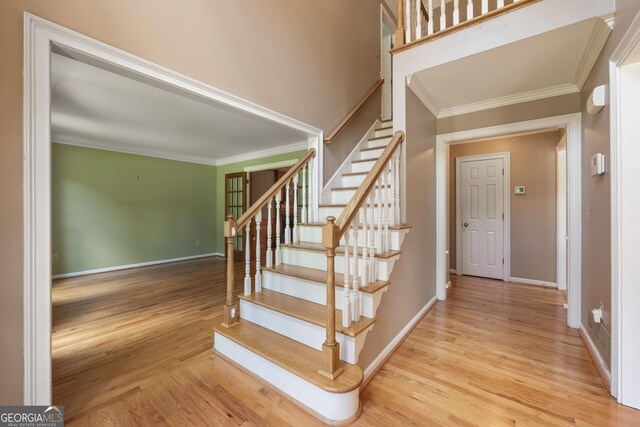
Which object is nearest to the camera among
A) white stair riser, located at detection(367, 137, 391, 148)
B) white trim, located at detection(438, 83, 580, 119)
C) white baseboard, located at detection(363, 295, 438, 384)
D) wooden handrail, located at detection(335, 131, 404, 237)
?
wooden handrail, located at detection(335, 131, 404, 237)

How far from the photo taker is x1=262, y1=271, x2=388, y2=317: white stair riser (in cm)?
179

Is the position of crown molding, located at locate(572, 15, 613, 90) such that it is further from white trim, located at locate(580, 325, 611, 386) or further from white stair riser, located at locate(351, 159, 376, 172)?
white trim, located at locate(580, 325, 611, 386)

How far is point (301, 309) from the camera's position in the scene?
193cm

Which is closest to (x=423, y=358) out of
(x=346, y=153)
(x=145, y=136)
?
(x=346, y=153)

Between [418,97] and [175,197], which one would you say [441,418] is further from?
[175,197]

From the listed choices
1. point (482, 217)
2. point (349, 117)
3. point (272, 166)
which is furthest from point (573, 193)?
point (272, 166)

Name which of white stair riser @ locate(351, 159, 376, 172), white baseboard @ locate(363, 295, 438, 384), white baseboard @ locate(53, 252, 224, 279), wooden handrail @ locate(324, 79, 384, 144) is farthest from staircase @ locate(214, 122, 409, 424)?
white baseboard @ locate(53, 252, 224, 279)

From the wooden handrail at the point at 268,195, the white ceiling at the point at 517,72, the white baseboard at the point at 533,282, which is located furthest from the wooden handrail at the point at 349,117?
the white baseboard at the point at 533,282

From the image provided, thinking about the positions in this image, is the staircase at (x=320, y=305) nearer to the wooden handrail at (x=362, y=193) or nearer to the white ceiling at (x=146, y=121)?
the wooden handrail at (x=362, y=193)

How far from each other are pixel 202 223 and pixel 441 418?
588 cm

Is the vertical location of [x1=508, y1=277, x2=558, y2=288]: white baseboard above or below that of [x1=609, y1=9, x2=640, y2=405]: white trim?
below

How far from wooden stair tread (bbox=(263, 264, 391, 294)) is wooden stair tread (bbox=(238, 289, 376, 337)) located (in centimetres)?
19

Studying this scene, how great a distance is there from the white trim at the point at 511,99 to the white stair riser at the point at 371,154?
71 centimetres

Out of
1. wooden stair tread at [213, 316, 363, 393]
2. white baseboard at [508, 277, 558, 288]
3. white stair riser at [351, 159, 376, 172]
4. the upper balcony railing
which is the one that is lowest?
white baseboard at [508, 277, 558, 288]
